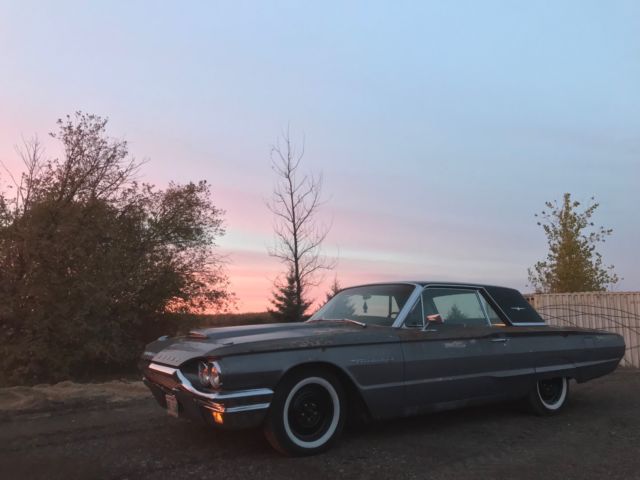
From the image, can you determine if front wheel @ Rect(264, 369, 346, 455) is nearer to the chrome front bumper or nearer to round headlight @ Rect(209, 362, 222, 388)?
the chrome front bumper

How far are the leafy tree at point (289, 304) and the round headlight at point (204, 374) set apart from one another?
734 inches

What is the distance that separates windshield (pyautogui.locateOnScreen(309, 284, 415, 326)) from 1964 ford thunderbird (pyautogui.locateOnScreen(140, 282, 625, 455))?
2cm

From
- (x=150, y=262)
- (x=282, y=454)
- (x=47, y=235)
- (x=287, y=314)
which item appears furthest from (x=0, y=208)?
(x=282, y=454)

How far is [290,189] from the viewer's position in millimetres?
22250

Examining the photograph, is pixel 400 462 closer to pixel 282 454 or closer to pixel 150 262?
pixel 282 454

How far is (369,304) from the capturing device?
607 cm

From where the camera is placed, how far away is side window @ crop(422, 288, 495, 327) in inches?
233

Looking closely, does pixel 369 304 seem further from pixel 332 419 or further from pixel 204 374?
pixel 204 374

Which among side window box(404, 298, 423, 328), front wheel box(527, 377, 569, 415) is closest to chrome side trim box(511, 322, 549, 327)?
front wheel box(527, 377, 569, 415)

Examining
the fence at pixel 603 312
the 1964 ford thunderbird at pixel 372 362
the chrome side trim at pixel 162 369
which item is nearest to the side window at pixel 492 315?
the 1964 ford thunderbird at pixel 372 362

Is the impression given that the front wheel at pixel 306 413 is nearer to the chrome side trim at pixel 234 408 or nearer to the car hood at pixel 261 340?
the chrome side trim at pixel 234 408

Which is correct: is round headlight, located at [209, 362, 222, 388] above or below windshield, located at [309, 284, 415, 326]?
below

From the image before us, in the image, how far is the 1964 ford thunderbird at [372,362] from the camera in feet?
14.7

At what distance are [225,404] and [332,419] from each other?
1.06 m
